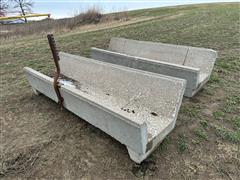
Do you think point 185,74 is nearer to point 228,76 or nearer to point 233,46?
point 228,76

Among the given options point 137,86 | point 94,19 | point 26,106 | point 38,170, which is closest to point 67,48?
point 26,106

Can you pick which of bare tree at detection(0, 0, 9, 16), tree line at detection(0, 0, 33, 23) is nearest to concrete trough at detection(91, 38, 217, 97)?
tree line at detection(0, 0, 33, 23)

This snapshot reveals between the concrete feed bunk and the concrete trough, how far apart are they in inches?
22.5

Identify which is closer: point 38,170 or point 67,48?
point 38,170

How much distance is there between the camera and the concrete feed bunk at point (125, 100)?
155 centimetres

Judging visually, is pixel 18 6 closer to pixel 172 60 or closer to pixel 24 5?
pixel 24 5

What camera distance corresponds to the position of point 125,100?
7.82 ft

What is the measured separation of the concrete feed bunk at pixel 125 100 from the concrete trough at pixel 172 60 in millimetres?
571

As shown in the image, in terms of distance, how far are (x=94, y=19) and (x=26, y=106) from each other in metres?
10.8

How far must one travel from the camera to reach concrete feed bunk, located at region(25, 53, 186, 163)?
155cm

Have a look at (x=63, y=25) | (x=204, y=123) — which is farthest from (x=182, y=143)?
(x=63, y=25)

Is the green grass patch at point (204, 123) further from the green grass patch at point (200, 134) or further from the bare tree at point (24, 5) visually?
the bare tree at point (24, 5)

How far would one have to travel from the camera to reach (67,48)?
577cm

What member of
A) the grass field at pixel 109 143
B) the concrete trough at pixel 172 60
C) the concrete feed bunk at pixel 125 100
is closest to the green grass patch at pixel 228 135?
the grass field at pixel 109 143
